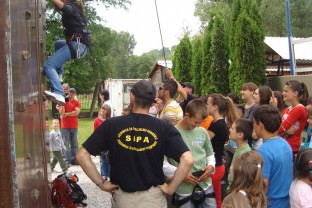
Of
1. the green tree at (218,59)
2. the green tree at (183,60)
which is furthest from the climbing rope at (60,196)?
the green tree at (183,60)

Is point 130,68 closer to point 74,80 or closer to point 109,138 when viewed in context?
point 74,80

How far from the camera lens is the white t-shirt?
3.05 m

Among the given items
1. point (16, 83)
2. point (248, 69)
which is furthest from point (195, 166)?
point (248, 69)

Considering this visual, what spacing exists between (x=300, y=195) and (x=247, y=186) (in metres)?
0.45

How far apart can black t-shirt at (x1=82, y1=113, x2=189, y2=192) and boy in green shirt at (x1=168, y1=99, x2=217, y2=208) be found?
2.91 feet

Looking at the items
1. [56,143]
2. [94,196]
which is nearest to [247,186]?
[94,196]

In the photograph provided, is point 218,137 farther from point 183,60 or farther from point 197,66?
point 183,60

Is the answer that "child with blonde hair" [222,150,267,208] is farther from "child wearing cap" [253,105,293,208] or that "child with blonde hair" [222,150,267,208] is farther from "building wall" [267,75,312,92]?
"building wall" [267,75,312,92]

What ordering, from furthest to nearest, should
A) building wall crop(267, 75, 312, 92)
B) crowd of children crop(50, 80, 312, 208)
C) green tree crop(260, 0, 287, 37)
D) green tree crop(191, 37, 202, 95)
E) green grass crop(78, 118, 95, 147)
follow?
green tree crop(260, 0, 287, 37)
green grass crop(78, 118, 95, 147)
green tree crop(191, 37, 202, 95)
building wall crop(267, 75, 312, 92)
crowd of children crop(50, 80, 312, 208)

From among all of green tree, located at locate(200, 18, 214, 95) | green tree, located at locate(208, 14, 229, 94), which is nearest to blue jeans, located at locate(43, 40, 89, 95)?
green tree, located at locate(208, 14, 229, 94)

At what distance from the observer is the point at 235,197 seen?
2.89 metres

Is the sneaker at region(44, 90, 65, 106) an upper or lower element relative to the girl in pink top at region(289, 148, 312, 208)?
upper

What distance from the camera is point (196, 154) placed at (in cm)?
384

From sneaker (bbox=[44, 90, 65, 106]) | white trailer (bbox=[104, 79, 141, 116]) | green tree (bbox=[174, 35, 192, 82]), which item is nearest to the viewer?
sneaker (bbox=[44, 90, 65, 106])
